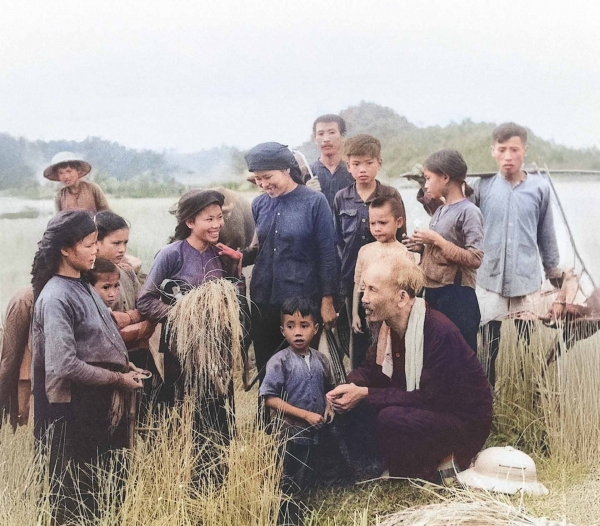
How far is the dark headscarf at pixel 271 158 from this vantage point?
16.1 feet

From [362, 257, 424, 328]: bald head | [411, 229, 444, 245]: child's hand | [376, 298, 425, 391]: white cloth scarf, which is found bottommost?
[376, 298, 425, 391]: white cloth scarf

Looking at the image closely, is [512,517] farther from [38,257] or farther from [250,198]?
[38,257]

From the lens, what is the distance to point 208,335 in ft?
15.8

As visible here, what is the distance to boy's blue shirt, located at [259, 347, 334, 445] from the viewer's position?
4.83 metres

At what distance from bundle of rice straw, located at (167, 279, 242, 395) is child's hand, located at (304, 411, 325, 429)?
1.83ft

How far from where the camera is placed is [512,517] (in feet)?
14.4

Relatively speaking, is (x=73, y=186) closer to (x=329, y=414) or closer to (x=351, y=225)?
(x=351, y=225)

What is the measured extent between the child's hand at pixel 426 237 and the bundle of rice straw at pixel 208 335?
1265 mm

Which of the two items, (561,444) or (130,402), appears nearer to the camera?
(130,402)

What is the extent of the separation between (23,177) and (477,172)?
123 inches

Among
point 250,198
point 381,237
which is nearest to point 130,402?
point 250,198

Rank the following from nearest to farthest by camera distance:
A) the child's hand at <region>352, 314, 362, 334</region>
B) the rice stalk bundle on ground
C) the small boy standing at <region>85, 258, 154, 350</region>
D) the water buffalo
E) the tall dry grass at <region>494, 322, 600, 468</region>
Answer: the small boy standing at <region>85, 258, 154, 350</region> → the water buffalo → the child's hand at <region>352, 314, 362, 334</region> → the tall dry grass at <region>494, 322, 600, 468</region> → the rice stalk bundle on ground

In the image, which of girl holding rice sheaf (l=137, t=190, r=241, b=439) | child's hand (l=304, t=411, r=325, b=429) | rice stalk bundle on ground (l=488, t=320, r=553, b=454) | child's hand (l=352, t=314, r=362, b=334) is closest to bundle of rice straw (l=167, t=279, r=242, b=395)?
girl holding rice sheaf (l=137, t=190, r=241, b=439)

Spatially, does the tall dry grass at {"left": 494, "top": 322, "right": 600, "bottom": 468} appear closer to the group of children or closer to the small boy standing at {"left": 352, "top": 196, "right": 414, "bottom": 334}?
the group of children
